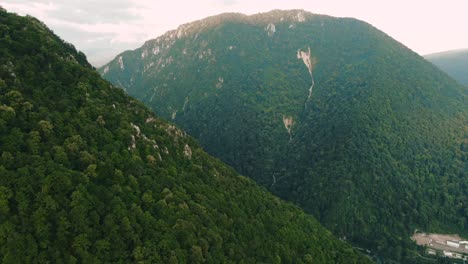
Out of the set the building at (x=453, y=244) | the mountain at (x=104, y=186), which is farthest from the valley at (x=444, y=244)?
the mountain at (x=104, y=186)

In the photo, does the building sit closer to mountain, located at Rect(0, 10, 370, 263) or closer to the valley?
the valley

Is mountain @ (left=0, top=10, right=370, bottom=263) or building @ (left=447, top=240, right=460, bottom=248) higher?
mountain @ (left=0, top=10, right=370, bottom=263)

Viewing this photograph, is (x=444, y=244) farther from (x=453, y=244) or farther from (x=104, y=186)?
(x=104, y=186)

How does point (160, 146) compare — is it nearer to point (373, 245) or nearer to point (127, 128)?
point (127, 128)

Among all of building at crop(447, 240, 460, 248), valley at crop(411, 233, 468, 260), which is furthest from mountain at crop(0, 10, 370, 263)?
building at crop(447, 240, 460, 248)

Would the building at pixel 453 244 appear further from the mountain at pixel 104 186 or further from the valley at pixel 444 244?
the mountain at pixel 104 186

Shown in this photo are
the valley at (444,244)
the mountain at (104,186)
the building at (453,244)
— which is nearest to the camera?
the mountain at (104,186)

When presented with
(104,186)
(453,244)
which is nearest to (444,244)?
(453,244)

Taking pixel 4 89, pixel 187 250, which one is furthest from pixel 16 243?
pixel 4 89

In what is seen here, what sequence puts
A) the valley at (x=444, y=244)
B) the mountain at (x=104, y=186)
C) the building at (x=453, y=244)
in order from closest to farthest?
the mountain at (x=104, y=186)
the valley at (x=444, y=244)
the building at (x=453, y=244)
